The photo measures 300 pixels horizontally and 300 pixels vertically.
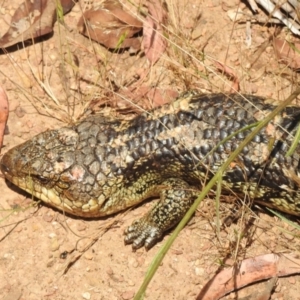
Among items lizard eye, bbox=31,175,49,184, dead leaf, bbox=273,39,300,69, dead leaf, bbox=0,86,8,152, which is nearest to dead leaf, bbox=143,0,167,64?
dead leaf, bbox=273,39,300,69

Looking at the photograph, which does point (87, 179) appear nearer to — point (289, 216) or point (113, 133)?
point (113, 133)

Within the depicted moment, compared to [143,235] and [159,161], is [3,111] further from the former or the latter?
[143,235]


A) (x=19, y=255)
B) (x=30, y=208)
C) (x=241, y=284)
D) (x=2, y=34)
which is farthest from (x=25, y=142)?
(x=241, y=284)

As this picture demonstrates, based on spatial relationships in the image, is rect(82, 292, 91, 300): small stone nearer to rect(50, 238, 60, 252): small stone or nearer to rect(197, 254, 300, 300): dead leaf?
rect(50, 238, 60, 252): small stone

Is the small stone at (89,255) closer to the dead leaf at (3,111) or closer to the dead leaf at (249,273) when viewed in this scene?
the dead leaf at (249,273)

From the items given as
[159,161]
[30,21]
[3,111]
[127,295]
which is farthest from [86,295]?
[30,21]

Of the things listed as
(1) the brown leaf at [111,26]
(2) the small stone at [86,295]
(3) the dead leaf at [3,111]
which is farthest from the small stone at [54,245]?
(1) the brown leaf at [111,26]
